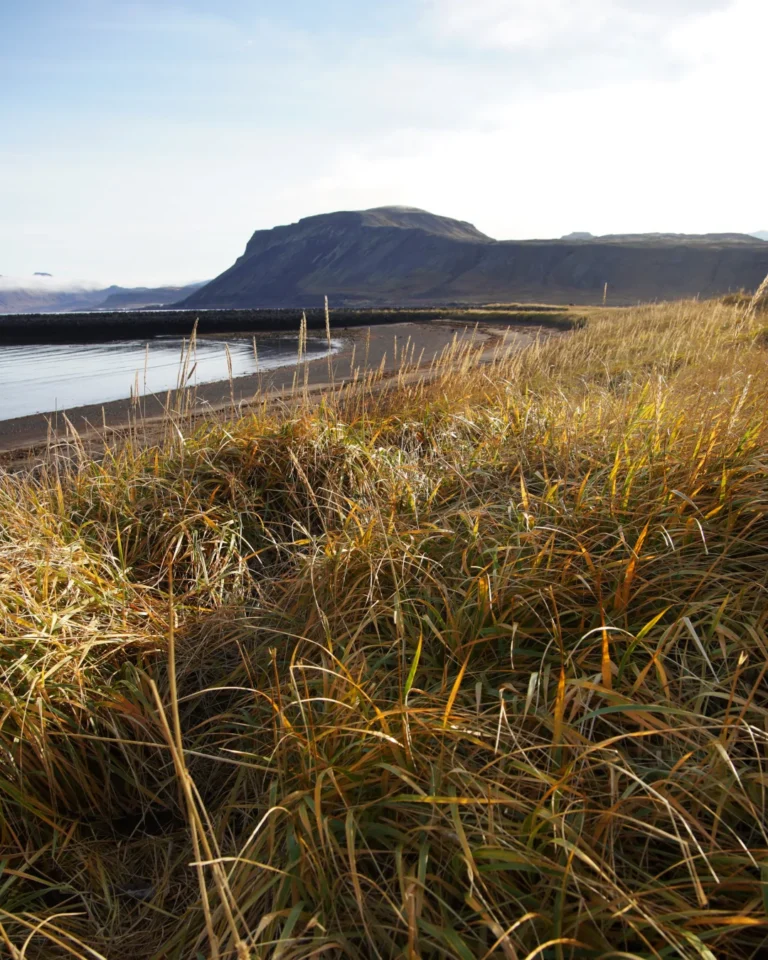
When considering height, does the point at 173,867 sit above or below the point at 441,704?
below

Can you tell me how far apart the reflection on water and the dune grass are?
5739 millimetres

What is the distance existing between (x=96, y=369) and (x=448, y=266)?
109 m

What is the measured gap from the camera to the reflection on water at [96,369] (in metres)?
12.6

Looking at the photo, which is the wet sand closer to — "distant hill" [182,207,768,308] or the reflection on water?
the reflection on water

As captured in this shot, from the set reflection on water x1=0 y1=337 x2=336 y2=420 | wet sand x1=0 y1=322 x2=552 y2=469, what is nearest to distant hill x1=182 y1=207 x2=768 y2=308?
reflection on water x1=0 y1=337 x2=336 y2=420

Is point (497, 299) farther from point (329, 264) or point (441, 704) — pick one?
point (441, 704)

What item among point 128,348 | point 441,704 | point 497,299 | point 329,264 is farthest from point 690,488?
point 329,264

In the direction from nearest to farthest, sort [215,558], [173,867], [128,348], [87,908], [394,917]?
1. [394,917]
2. [87,908]
3. [173,867]
4. [215,558]
5. [128,348]

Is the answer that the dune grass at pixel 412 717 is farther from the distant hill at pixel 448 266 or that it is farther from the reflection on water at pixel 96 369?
the distant hill at pixel 448 266

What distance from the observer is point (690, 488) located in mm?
2424

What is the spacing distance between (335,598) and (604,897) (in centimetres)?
130

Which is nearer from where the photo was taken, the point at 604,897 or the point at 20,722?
the point at 604,897

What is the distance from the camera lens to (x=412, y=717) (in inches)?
61.2

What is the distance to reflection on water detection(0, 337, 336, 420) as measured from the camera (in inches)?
497
